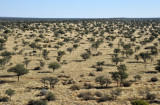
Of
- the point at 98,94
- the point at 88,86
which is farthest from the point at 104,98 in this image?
the point at 88,86

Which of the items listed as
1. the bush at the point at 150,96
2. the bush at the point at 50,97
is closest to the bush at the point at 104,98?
the bush at the point at 150,96

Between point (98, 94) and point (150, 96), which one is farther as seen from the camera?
point (98, 94)

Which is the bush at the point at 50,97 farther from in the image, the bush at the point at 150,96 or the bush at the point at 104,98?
the bush at the point at 150,96

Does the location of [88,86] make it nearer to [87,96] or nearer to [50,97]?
[87,96]

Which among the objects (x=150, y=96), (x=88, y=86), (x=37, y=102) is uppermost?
(x=37, y=102)

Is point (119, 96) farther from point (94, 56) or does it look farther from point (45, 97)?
point (94, 56)

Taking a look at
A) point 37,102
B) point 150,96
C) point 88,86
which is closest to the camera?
point 37,102

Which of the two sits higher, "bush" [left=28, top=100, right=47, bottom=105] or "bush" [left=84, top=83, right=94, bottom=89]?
"bush" [left=28, top=100, right=47, bottom=105]

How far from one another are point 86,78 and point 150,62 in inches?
655

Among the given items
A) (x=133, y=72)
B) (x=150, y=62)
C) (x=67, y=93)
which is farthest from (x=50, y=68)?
(x=150, y=62)

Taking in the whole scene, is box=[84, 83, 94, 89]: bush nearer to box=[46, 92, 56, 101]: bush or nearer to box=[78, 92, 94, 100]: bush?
box=[78, 92, 94, 100]: bush

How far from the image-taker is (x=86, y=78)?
2933cm

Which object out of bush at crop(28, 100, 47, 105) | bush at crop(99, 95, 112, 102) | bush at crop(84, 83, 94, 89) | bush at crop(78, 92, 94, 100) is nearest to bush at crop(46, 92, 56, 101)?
bush at crop(28, 100, 47, 105)

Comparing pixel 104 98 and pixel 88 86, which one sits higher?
pixel 104 98
